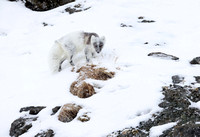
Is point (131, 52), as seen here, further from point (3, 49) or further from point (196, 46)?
point (3, 49)

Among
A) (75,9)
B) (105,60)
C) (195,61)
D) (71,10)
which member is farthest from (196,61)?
(71,10)

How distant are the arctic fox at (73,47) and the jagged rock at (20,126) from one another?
2.61 meters

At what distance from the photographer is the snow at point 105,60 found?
15.6 ft

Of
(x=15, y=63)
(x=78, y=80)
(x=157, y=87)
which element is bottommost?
(x=15, y=63)

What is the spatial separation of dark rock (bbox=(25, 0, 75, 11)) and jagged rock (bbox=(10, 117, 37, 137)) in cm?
1000

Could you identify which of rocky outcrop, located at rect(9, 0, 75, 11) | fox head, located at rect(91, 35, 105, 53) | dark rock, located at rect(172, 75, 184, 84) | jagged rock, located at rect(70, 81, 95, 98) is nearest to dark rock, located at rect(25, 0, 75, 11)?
rocky outcrop, located at rect(9, 0, 75, 11)

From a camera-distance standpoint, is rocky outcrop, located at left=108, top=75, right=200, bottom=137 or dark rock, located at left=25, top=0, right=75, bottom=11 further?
dark rock, located at left=25, top=0, right=75, bottom=11

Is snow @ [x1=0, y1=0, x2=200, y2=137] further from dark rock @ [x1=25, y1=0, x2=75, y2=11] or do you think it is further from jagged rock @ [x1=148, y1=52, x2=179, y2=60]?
dark rock @ [x1=25, y1=0, x2=75, y2=11]

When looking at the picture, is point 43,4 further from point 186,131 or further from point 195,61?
point 186,131

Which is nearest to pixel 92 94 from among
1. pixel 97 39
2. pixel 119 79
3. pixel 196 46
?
pixel 119 79

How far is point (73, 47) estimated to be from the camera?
7.78 meters

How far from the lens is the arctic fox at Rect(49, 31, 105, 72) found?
7664 mm

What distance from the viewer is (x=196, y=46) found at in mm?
7590

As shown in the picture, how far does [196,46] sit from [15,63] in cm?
644
